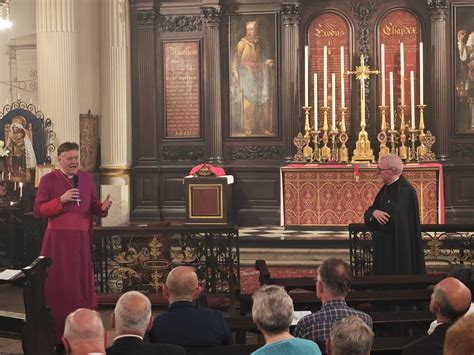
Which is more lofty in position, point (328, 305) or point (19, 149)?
point (19, 149)

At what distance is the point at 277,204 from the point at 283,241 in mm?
3020

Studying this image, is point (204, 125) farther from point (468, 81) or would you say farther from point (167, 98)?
point (468, 81)

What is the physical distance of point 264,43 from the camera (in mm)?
16891

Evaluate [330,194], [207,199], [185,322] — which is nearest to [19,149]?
[207,199]

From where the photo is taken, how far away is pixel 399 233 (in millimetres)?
8219

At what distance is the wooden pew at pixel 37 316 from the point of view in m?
6.95

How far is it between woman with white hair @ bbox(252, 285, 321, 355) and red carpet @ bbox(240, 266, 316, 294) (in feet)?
22.6

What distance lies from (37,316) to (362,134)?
9.72 meters

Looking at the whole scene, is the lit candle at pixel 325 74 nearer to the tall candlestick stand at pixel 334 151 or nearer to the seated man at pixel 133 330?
the tall candlestick stand at pixel 334 151

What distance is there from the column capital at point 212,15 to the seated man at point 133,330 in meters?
13.0

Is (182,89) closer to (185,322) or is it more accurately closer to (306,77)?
(306,77)

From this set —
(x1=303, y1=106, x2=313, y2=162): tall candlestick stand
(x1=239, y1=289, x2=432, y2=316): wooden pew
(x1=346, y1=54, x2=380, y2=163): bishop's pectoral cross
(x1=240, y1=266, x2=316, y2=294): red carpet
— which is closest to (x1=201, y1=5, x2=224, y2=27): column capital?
(x1=303, y1=106, x2=313, y2=162): tall candlestick stand

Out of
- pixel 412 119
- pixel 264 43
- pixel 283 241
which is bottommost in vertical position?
pixel 283 241

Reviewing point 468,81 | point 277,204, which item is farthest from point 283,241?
point 468,81
